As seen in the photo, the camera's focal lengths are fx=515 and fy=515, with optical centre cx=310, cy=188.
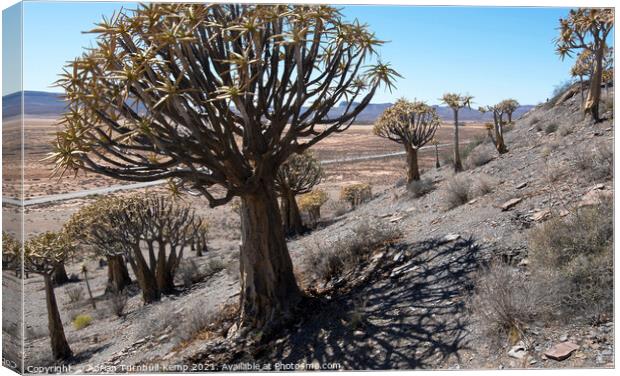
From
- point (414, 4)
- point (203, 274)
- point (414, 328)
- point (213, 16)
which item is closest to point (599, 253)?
point (414, 328)

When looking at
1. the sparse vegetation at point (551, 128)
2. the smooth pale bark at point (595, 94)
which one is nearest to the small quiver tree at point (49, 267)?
the smooth pale bark at point (595, 94)

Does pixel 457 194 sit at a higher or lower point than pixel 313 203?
higher

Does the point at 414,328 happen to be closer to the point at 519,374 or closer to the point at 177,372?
the point at 519,374

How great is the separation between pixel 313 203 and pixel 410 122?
12.1ft

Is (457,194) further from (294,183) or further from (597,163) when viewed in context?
(294,183)

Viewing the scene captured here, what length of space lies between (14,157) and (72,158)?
1.90 feet

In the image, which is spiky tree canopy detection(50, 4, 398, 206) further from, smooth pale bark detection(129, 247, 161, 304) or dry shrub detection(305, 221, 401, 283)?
smooth pale bark detection(129, 247, 161, 304)

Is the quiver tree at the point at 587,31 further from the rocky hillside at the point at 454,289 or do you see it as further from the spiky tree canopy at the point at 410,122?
the spiky tree canopy at the point at 410,122

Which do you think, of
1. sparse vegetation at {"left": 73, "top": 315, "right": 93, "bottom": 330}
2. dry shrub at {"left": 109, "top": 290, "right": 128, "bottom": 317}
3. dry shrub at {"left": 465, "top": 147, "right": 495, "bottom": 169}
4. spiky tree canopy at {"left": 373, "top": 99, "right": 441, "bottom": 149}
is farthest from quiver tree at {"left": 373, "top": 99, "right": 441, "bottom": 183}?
sparse vegetation at {"left": 73, "top": 315, "right": 93, "bottom": 330}

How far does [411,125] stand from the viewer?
14516 millimetres

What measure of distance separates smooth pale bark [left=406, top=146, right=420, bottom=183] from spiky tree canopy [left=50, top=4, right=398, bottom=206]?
7.33m

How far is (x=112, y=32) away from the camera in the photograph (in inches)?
221

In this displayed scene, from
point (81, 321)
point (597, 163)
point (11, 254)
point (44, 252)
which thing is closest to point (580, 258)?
point (597, 163)

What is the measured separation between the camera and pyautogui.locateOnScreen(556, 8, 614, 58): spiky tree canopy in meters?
8.02
